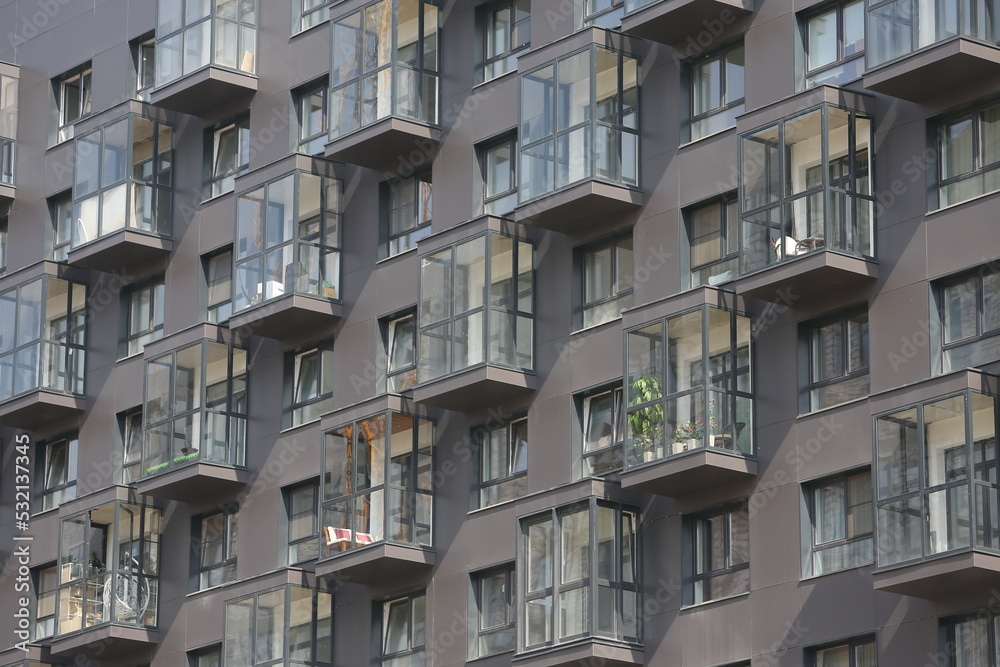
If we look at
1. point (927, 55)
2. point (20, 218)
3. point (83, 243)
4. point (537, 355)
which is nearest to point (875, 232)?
point (927, 55)

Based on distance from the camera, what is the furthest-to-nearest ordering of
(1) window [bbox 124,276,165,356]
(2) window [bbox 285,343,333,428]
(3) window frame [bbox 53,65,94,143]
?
(3) window frame [bbox 53,65,94,143] < (1) window [bbox 124,276,165,356] < (2) window [bbox 285,343,333,428]

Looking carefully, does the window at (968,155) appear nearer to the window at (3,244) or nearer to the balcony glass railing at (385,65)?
the balcony glass railing at (385,65)

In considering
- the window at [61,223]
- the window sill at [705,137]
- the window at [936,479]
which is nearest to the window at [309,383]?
the window at [61,223]

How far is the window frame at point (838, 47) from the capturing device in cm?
3975

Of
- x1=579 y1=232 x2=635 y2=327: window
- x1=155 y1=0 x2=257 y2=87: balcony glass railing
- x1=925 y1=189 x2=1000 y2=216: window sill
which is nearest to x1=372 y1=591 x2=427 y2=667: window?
x1=579 y1=232 x2=635 y2=327: window

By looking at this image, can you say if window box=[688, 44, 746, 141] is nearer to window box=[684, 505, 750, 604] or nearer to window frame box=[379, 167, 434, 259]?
window frame box=[379, 167, 434, 259]

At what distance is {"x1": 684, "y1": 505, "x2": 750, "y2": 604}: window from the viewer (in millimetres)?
39156

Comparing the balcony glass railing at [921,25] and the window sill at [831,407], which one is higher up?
the balcony glass railing at [921,25]

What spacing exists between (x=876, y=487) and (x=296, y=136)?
59.1 ft

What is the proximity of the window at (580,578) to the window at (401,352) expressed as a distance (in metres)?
5.91

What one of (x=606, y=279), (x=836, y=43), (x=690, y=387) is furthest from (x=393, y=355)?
(x=836, y=43)

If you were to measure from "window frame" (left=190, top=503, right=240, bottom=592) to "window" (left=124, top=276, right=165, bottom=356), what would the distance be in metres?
4.63

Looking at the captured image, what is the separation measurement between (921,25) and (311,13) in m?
16.7

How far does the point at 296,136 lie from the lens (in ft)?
163
